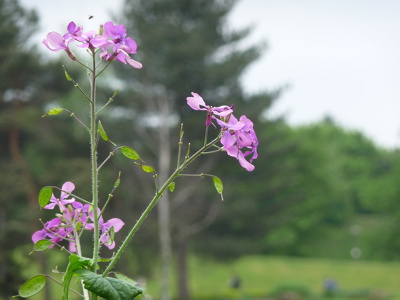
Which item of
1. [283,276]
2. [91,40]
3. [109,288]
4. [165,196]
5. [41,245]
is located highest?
[283,276]

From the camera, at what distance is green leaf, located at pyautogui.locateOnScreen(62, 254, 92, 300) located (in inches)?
52.4

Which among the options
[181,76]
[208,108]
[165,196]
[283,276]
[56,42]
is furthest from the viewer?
[283,276]

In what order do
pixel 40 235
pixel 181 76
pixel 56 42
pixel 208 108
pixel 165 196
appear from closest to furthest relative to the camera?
pixel 208 108 < pixel 56 42 < pixel 40 235 < pixel 165 196 < pixel 181 76

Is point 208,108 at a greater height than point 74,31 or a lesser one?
lesser

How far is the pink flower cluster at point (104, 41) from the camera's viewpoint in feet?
4.61

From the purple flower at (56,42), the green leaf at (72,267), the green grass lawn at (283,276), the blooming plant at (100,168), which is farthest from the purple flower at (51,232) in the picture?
the green grass lawn at (283,276)

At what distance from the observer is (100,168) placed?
4.70 ft

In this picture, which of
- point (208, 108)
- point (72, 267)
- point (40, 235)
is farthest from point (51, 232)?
point (208, 108)

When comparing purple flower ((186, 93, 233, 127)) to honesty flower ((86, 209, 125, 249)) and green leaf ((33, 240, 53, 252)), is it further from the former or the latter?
green leaf ((33, 240, 53, 252))

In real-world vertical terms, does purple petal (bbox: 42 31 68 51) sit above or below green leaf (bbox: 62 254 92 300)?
above

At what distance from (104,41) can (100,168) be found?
0.24 m

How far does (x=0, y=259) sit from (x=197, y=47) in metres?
10.7

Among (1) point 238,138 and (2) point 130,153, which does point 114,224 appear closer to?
(2) point 130,153

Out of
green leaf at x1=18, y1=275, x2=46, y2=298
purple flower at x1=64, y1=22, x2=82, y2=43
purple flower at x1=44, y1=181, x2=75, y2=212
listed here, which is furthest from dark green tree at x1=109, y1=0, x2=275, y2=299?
purple flower at x1=64, y1=22, x2=82, y2=43
